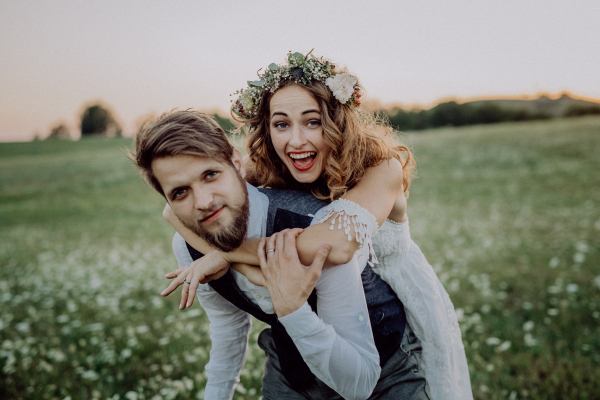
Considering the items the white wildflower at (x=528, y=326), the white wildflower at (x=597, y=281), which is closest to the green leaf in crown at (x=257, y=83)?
the white wildflower at (x=528, y=326)

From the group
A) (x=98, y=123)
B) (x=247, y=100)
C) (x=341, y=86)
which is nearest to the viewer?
(x=341, y=86)

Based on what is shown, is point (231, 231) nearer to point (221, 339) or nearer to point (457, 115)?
point (221, 339)

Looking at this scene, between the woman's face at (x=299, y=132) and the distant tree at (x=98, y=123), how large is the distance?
92.0 metres

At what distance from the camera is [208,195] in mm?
2145

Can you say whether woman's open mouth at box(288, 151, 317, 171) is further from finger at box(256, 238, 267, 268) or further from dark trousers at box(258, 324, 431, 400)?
dark trousers at box(258, 324, 431, 400)

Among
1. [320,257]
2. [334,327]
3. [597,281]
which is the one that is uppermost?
[320,257]

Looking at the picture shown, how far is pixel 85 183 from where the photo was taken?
2467 cm

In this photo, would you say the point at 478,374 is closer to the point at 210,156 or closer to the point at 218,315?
the point at 218,315

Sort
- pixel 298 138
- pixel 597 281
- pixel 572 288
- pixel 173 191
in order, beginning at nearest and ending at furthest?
pixel 173 191 → pixel 298 138 → pixel 572 288 → pixel 597 281

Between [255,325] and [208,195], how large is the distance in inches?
161

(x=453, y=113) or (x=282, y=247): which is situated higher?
(x=282, y=247)

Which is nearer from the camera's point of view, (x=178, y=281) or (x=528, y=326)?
(x=178, y=281)

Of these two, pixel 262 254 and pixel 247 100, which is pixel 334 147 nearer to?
pixel 247 100

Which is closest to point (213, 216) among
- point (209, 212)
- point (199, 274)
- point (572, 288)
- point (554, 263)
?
point (209, 212)
